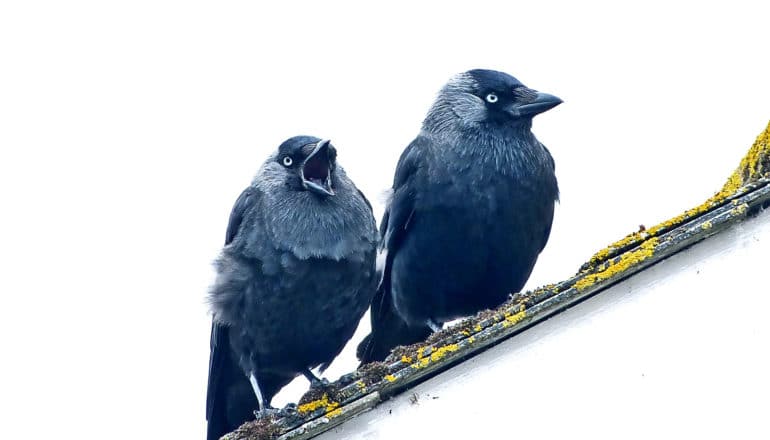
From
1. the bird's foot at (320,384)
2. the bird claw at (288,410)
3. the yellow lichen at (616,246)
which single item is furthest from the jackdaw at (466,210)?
the yellow lichen at (616,246)

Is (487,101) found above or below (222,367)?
above

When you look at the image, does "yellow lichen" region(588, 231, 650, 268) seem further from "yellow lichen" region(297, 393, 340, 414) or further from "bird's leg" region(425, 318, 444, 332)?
"bird's leg" region(425, 318, 444, 332)

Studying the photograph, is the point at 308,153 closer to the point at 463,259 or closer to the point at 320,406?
the point at 463,259

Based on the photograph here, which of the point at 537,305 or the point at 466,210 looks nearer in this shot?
the point at 537,305

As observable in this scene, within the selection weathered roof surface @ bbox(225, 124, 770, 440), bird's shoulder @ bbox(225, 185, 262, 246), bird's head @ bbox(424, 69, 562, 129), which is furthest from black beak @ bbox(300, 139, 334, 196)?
weathered roof surface @ bbox(225, 124, 770, 440)

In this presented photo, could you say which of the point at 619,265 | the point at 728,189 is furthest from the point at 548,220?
the point at 619,265

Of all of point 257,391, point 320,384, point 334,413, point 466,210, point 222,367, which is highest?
A: point 466,210

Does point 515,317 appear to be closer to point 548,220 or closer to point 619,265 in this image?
point 619,265

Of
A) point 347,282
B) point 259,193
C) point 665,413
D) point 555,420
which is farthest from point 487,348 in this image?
point 259,193

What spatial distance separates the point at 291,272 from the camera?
8047 mm

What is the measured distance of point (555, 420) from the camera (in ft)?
15.7

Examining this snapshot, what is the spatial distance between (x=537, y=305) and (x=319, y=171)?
3644 millimetres

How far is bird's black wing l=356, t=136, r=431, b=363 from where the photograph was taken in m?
8.76

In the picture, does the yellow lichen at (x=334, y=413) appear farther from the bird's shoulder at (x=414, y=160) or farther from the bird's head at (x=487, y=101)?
the bird's head at (x=487, y=101)
